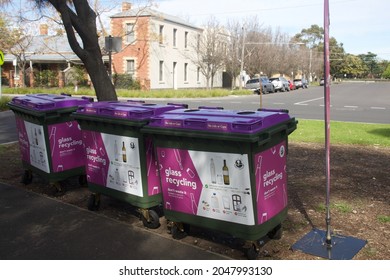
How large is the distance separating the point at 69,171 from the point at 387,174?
5.08 m

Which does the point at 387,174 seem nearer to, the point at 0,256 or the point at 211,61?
the point at 0,256

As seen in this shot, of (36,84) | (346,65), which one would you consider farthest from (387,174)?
(346,65)

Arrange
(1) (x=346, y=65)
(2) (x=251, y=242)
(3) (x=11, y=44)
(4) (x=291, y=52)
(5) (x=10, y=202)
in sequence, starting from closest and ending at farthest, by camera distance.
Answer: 1. (2) (x=251, y=242)
2. (5) (x=10, y=202)
3. (3) (x=11, y=44)
4. (4) (x=291, y=52)
5. (1) (x=346, y=65)

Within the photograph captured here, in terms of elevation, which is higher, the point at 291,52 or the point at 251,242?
the point at 291,52

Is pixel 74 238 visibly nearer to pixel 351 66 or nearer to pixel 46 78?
pixel 46 78

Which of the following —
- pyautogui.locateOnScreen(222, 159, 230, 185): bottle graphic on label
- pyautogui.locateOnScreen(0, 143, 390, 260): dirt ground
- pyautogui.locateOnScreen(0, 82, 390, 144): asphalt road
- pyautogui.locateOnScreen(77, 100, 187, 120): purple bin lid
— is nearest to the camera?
pyautogui.locateOnScreen(222, 159, 230, 185): bottle graphic on label

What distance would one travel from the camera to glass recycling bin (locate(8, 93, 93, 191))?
5930 mm

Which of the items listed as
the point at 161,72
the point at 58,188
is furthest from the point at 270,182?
the point at 161,72

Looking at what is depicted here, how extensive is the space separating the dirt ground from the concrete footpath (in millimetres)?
233

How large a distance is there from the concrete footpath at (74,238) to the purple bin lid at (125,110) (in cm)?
128

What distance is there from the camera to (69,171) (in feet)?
20.1

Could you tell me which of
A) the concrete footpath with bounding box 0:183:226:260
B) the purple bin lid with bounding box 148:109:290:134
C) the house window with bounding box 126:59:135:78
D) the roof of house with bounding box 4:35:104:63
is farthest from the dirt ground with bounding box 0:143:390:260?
the roof of house with bounding box 4:35:104:63

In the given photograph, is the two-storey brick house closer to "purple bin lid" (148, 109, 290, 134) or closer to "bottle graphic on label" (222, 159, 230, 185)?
"purple bin lid" (148, 109, 290, 134)

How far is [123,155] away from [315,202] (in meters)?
2.60
